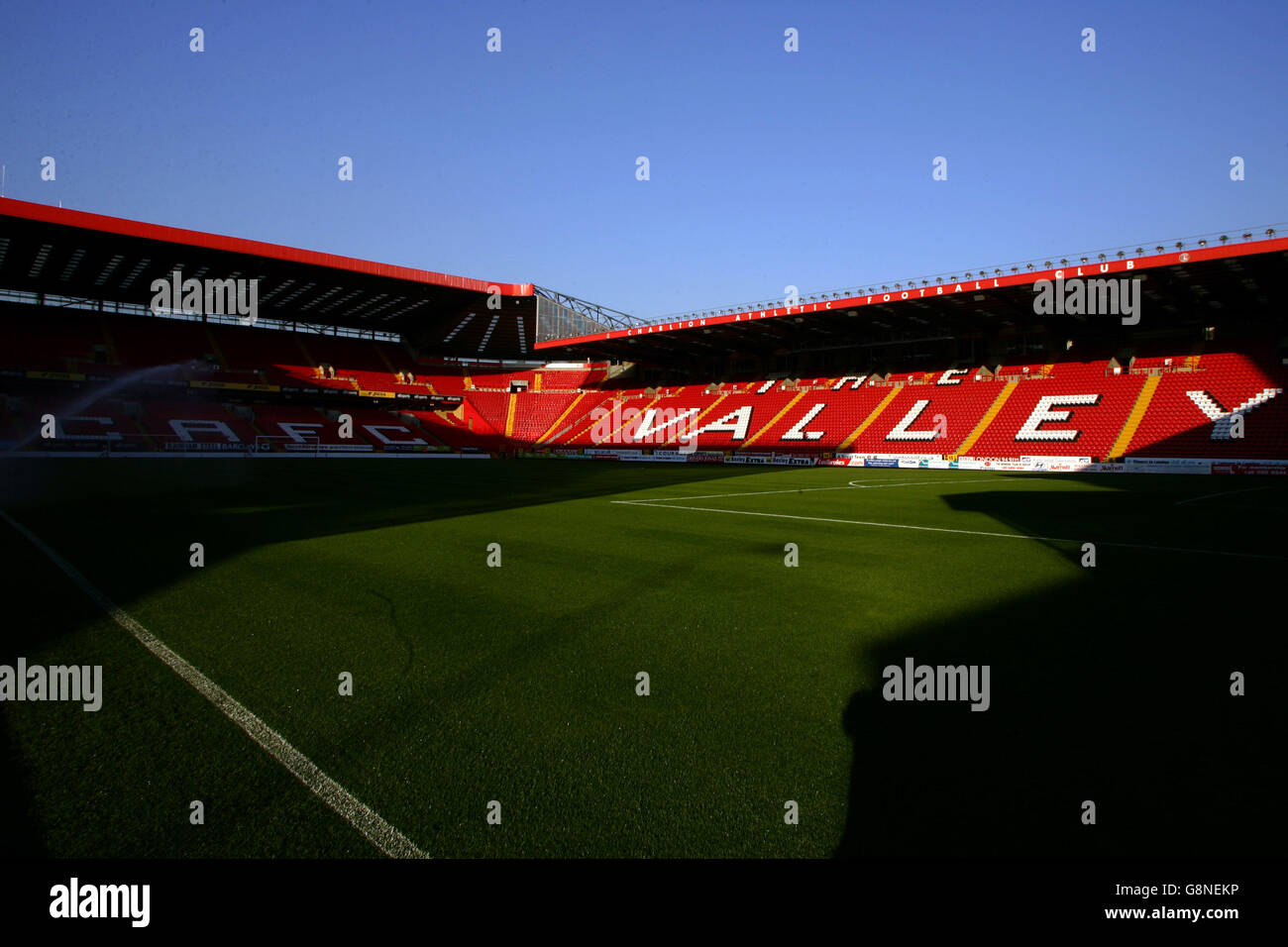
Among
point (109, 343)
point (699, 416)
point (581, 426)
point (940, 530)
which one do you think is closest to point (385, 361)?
point (581, 426)

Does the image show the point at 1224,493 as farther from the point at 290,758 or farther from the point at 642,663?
the point at 290,758

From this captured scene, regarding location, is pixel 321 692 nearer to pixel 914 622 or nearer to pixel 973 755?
pixel 973 755

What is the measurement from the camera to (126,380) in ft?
135

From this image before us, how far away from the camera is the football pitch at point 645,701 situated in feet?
8.74

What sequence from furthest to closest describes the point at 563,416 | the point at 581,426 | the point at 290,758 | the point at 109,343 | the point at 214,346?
the point at 563,416 → the point at 581,426 → the point at 214,346 → the point at 109,343 → the point at 290,758

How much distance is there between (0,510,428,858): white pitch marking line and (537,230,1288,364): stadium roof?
37218mm

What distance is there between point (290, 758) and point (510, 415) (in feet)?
181

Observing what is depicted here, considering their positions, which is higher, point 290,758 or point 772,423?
point 772,423

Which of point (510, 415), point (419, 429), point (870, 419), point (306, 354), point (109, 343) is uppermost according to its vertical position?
point (306, 354)

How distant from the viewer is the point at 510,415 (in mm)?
56938

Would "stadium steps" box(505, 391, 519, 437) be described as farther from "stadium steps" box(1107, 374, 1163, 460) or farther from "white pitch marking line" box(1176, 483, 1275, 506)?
"white pitch marking line" box(1176, 483, 1275, 506)

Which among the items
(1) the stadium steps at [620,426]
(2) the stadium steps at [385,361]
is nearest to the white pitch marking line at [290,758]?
(1) the stadium steps at [620,426]

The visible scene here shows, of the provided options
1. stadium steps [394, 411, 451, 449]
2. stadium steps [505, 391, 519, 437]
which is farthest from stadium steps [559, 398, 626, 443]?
stadium steps [394, 411, 451, 449]

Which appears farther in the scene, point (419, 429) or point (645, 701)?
point (419, 429)
